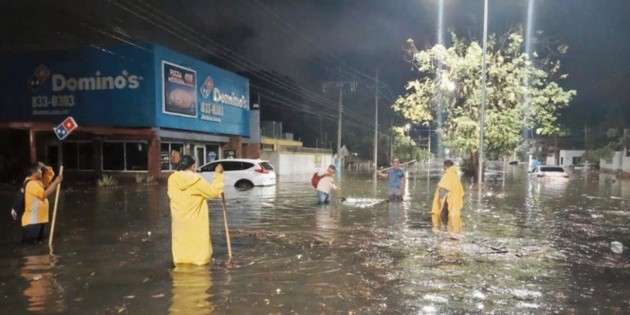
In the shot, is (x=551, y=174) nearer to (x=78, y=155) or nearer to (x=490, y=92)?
(x=490, y=92)

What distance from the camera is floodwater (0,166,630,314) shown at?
18.1 ft

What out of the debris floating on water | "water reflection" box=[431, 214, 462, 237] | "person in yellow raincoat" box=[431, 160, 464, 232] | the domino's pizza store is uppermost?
the domino's pizza store

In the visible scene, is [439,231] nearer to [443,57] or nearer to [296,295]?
[296,295]

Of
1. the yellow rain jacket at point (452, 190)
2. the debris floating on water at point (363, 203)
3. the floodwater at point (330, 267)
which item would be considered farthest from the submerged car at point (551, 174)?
the yellow rain jacket at point (452, 190)

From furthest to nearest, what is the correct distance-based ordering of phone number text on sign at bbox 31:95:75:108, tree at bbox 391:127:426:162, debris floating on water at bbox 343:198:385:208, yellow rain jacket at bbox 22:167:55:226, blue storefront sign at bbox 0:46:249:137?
1. tree at bbox 391:127:426:162
2. phone number text on sign at bbox 31:95:75:108
3. blue storefront sign at bbox 0:46:249:137
4. debris floating on water at bbox 343:198:385:208
5. yellow rain jacket at bbox 22:167:55:226

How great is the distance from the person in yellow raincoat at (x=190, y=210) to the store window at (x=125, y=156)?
69.4 feet

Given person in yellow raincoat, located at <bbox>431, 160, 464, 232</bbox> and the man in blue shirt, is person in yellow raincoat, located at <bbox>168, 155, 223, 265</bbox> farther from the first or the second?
the man in blue shirt

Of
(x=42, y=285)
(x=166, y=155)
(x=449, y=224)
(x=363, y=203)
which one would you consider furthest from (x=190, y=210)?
(x=166, y=155)

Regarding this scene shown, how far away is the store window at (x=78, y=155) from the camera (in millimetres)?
27719

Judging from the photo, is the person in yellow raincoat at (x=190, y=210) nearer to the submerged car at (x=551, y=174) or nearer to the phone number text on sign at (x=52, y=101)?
the phone number text on sign at (x=52, y=101)

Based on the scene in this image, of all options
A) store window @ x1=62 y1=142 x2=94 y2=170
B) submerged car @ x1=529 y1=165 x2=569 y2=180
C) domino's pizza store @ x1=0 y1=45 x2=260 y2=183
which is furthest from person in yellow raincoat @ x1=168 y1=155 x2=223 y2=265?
submerged car @ x1=529 y1=165 x2=569 y2=180

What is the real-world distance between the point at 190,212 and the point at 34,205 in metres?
3.71

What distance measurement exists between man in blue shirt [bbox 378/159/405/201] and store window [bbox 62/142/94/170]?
18241 mm

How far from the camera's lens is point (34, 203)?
341 inches
